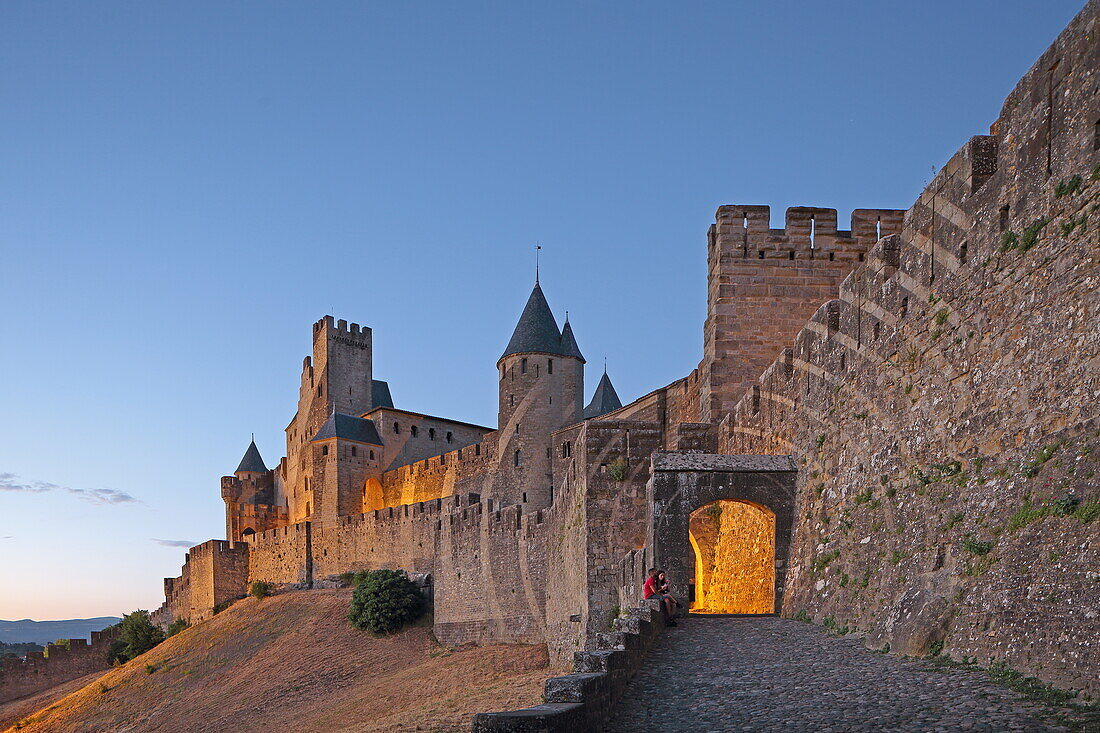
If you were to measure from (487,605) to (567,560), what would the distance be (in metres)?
8.50

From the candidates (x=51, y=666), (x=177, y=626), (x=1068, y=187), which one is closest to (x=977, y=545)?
(x=1068, y=187)

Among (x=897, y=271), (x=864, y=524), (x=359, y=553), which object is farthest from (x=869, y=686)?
(x=359, y=553)

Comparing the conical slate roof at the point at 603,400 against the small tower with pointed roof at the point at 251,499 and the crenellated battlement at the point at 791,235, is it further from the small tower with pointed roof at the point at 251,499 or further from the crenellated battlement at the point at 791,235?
the crenellated battlement at the point at 791,235

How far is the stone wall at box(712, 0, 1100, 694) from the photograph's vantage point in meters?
7.59

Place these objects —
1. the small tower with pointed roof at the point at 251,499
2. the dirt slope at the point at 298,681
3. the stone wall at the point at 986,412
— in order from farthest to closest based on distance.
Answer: the small tower with pointed roof at the point at 251,499 → the dirt slope at the point at 298,681 → the stone wall at the point at 986,412

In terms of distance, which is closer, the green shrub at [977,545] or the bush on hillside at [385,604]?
the green shrub at [977,545]

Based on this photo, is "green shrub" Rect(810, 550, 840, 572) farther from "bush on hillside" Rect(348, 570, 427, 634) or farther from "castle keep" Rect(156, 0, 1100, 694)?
"bush on hillside" Rect(348, 570, 427, 634)

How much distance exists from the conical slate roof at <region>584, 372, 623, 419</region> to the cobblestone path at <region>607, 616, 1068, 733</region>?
150ft

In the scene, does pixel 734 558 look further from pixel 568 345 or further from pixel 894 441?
pixel 568 345

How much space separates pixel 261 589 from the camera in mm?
51406

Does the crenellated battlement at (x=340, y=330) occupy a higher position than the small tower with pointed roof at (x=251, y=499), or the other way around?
the crenellated battlement at (x=340, y=330)

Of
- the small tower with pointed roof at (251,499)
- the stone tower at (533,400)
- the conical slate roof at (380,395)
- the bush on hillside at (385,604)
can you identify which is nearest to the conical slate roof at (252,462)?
the small tower with pointed roof at (251,499)

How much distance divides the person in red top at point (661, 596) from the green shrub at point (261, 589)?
4114cm

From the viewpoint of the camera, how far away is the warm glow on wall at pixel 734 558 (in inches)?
584
